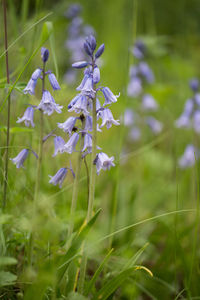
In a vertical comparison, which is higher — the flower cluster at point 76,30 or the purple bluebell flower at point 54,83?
the flower cluster at point 76,30

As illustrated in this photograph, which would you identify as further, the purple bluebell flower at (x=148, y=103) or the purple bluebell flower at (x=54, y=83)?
the purple bluebell flower at (x=148, y=103)

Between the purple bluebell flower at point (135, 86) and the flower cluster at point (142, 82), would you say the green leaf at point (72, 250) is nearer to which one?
the flower cluster at point (142, 82)

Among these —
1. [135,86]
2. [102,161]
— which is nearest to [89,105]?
[102,161]

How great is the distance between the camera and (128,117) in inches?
193

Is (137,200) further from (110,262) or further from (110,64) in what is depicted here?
(110,64)

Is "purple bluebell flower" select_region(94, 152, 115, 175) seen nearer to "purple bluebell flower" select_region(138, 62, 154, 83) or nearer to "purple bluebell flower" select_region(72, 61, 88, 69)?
"purple bluebell flower" select_region(72, 61, 88, 69)

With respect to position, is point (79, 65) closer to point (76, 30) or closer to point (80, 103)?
point (80, 103)

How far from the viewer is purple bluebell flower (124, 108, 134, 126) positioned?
16.0 feet

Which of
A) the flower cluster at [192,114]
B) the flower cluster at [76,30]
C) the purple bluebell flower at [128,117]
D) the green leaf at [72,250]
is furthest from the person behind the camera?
the purple bluebell flower at [128,117]

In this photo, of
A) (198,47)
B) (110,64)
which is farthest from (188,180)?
(198,47)

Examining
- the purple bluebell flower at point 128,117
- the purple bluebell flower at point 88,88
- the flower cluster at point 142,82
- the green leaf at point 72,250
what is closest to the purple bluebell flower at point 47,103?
the purple bluebell flower at point 88,88

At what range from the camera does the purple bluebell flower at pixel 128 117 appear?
487 cm

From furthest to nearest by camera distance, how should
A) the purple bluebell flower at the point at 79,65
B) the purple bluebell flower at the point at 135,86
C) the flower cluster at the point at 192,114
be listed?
the purple bluebell flower at the point at 135,86 → the flower cluster at the point at 192,114 → the purple bluebell flower at the point at 79,65

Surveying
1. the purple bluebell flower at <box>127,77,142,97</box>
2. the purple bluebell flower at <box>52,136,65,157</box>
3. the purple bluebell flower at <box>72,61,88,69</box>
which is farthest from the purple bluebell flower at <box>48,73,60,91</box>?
the purple bluebell flower at <box>127,77,142,97</box>
